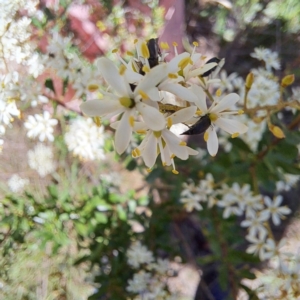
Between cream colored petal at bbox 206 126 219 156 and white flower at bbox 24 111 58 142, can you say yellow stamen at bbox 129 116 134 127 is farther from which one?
white flower at bbox 24 111 58 142

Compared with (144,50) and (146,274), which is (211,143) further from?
(146,274)

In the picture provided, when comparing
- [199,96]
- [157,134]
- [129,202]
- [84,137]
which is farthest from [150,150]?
[129,202]

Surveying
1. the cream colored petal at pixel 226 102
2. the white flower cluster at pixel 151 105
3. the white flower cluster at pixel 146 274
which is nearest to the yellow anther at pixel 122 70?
the white flower cluster at pixel 151 105

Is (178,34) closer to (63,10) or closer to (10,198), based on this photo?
(63,10)

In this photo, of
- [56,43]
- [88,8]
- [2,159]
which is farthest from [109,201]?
[88,8]

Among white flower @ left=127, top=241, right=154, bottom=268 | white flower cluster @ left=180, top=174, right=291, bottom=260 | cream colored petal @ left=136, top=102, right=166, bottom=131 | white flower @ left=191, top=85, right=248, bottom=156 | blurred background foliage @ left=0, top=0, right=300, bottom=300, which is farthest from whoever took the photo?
white flower @ left=127, top=241, right=154, bottom=268

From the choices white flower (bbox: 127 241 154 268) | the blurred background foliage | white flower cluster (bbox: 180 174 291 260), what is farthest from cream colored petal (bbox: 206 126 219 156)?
white flower (bbox: 127 241 154 268)
